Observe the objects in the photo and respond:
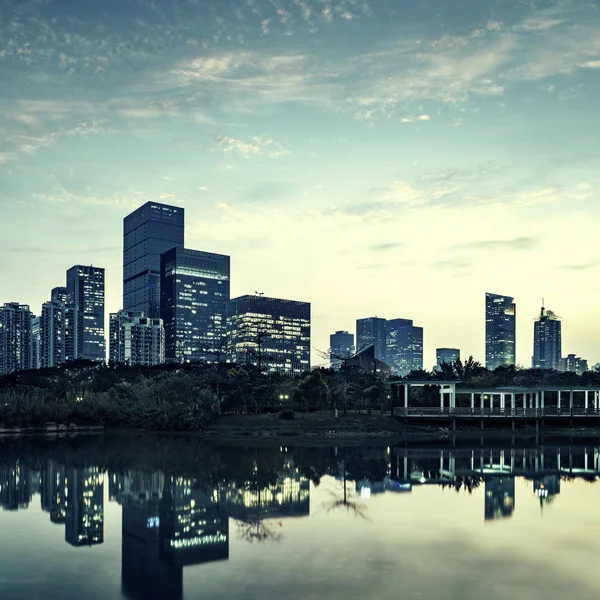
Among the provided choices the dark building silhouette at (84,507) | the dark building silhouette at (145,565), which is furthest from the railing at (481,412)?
the dark building silhouette at (145,565)

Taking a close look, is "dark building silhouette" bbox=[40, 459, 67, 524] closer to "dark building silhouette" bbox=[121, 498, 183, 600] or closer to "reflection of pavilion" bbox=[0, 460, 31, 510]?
"reflection of pavilion" bbox=[0, 460, 31, 510]

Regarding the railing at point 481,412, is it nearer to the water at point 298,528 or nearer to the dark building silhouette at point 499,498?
the water at point 298,528

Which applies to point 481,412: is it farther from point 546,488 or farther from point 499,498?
point 499,498

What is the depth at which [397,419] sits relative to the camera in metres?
76.6

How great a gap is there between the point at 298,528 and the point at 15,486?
65.7 ft

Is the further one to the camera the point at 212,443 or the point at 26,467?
the point at 212,443

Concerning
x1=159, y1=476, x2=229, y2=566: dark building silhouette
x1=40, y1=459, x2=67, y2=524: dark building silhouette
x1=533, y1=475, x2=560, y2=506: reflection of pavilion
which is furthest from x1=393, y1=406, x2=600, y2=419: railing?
x1=159, y1=476, x2=229, y2=566: dark building silhouette

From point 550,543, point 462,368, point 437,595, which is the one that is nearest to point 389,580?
point 437,595

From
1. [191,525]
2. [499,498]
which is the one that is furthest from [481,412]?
[191,525]

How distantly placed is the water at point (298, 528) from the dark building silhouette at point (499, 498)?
0.12m

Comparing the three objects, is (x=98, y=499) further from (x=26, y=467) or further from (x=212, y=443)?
(x=212, y=443)

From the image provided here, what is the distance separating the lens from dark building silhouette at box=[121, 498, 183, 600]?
20.8 metres

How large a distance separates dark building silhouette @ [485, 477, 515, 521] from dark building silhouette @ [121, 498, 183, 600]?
14992mm

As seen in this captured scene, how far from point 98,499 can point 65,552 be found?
1123 centimetres
